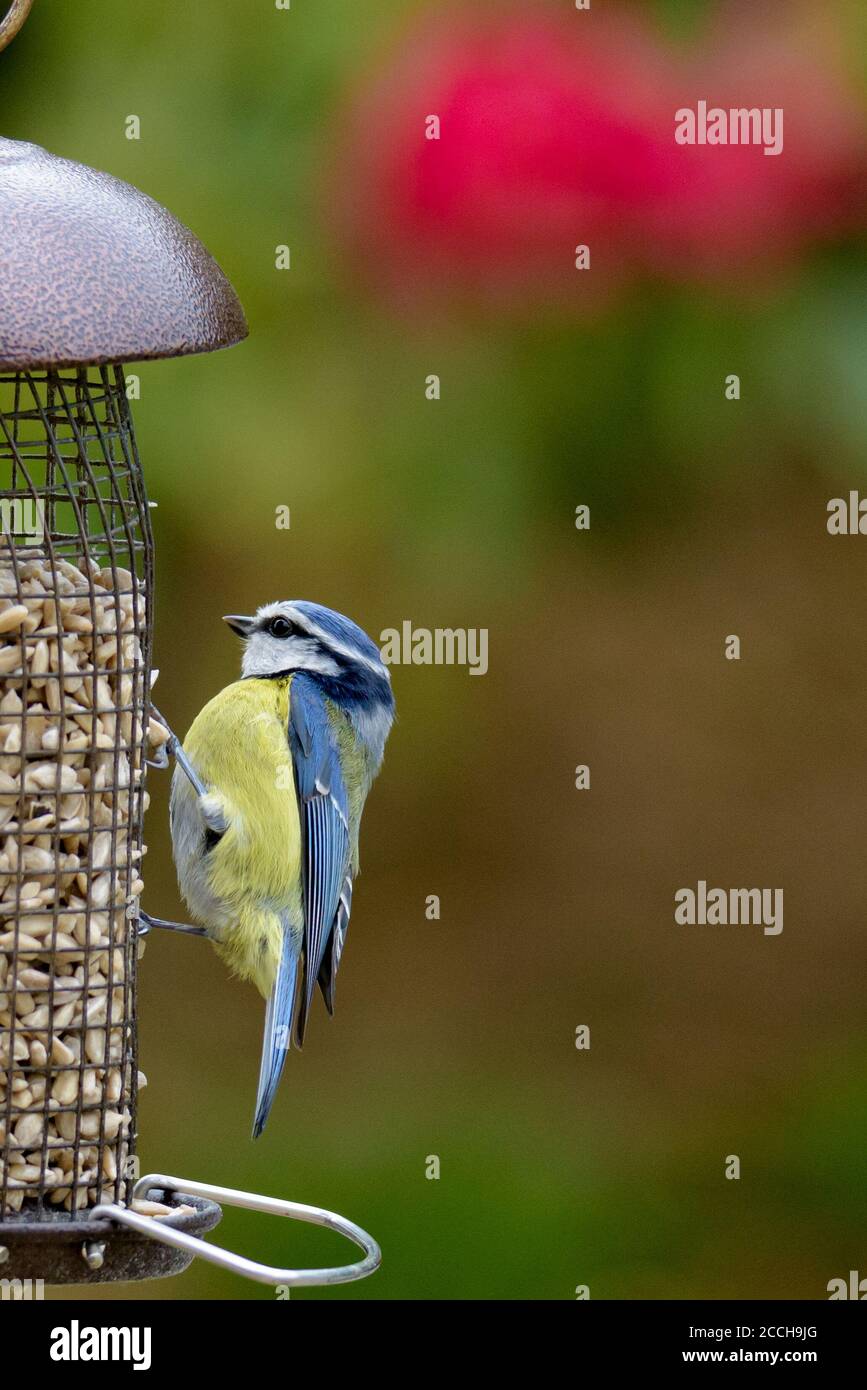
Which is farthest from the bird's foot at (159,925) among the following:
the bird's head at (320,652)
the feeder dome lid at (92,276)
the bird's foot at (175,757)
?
the feeder dome lid at (92,276)

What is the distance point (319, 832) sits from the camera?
415 centimetres

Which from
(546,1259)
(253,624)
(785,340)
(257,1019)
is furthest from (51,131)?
(546,1259)

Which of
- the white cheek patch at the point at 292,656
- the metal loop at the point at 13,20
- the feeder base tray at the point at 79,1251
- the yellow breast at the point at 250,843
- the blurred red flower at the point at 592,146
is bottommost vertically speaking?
the feeder base tray at the point at 79,1251

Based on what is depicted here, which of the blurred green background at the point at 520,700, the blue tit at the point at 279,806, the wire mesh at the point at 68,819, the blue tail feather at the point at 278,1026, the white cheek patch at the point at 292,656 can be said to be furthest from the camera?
the blurred green background at the point at 520,700

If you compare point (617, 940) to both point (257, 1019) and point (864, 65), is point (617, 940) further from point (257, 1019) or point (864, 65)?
point (864, 65)

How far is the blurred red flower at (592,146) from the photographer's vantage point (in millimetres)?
4684

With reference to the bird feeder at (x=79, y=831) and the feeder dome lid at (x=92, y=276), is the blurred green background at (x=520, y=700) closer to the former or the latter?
the bird feeder at (x=79, y=831)

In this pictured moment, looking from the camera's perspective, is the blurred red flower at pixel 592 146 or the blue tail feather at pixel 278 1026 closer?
the blue tail feather at pixel 278 1026

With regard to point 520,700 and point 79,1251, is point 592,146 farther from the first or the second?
point 79,1251

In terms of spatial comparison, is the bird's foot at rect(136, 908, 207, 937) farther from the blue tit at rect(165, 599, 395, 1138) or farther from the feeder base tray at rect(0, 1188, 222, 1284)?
the feeder base tray at rect(0, 1188, 222, 1284)

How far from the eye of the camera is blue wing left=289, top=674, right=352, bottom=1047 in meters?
4.09

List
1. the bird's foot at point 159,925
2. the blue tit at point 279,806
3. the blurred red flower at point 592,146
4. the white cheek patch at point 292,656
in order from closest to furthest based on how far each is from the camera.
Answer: the bird's foot at point 159,925, the blue tit at point 279,806, the white cheek patch at point 292,656, the blurred red flower at point 592,146

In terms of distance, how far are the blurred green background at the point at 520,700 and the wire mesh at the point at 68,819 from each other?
176cm

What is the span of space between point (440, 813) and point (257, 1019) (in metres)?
0.95
